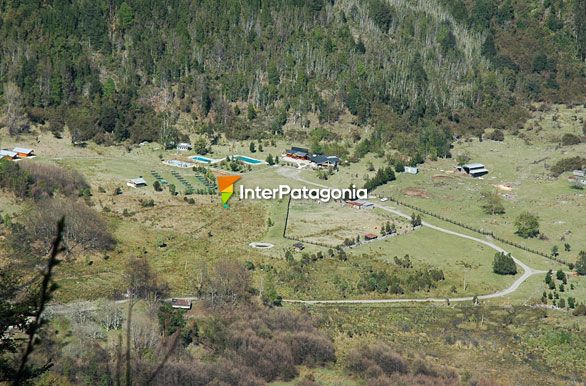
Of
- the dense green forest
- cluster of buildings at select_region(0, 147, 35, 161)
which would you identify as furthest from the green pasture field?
cluster of buildings at select_region(0, 147, 35, 161)

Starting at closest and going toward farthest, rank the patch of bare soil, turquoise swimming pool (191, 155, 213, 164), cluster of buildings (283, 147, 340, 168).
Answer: the patch of bare soil → turquoise swimming pool (191, 155, 213, 164) → cluster of buildings (283, 147, 340, 168)

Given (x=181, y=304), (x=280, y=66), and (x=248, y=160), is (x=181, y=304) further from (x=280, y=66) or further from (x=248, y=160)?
(x=280, y=66)

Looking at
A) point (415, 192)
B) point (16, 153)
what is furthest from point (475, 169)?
point (16, 153)

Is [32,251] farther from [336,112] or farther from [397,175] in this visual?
[336,112]

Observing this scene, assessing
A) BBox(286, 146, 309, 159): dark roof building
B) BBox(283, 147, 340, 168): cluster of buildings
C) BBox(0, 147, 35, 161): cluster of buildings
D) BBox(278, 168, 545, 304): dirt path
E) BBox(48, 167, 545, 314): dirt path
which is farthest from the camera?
BBox(286, 146, 309, 159): dark roof building

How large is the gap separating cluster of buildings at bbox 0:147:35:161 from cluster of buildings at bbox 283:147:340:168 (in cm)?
3824

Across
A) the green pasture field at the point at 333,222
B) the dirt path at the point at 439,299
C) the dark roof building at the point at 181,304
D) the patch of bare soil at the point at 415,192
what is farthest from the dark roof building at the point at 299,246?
the patch of bare soil at the point at 415,192

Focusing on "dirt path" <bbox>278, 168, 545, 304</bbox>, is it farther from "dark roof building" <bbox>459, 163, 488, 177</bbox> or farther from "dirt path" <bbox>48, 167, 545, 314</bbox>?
"dark roof building" <bbox>459, 163, 488, 177</bbox>

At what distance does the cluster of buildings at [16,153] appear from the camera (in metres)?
119

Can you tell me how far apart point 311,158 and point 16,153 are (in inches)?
1720

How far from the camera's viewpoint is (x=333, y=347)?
65.7 meters

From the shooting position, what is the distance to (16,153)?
121250 mm

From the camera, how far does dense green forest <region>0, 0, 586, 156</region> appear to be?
146125mm

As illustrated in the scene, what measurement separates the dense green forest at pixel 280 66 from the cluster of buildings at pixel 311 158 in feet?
39.3
